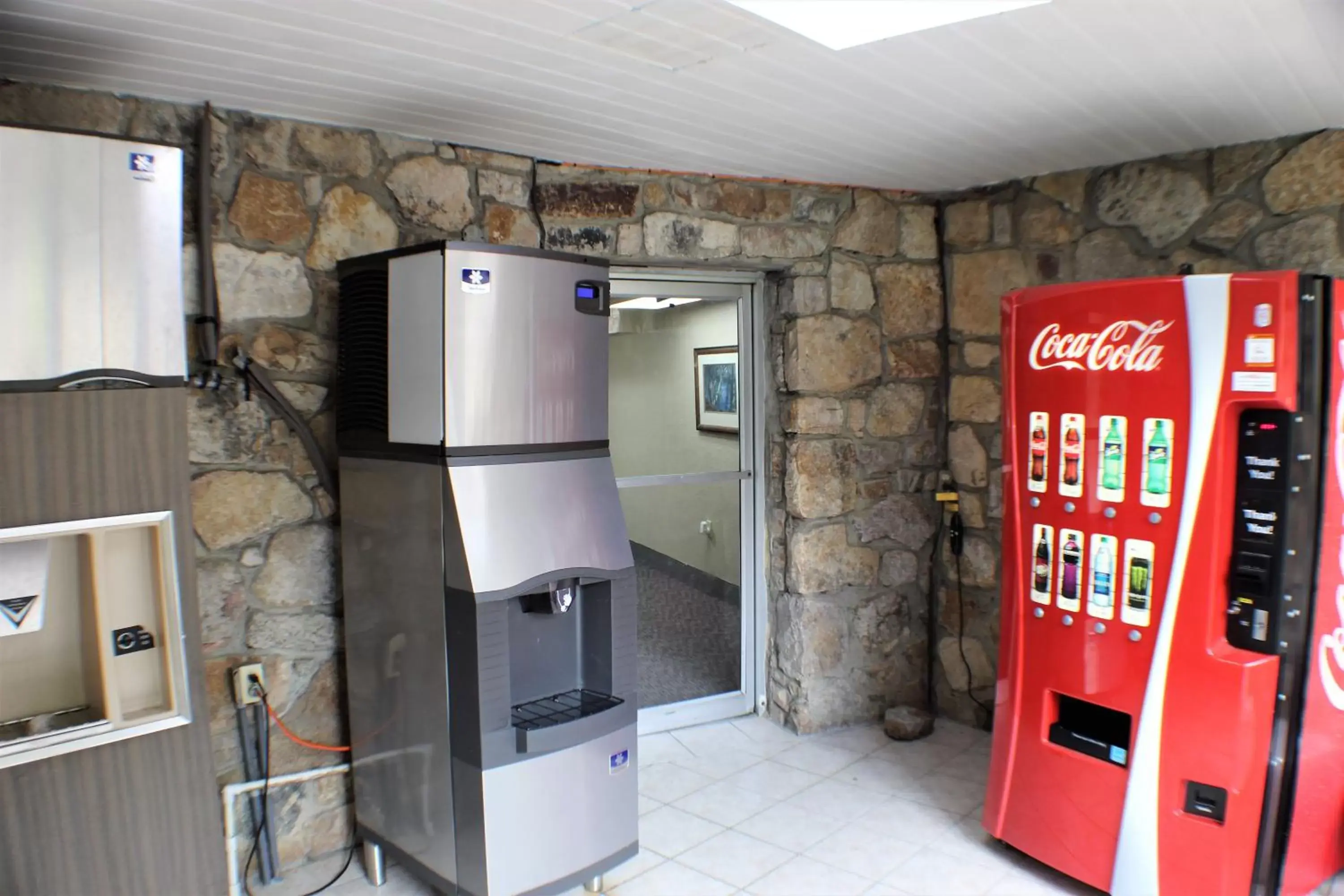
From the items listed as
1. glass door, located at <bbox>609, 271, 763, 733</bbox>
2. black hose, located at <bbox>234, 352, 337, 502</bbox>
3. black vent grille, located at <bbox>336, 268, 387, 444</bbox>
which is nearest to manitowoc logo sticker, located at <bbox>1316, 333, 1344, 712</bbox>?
glass door, located at <bbox>609, 271, 763, 733</bbox>

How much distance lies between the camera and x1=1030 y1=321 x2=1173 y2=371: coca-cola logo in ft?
6.83

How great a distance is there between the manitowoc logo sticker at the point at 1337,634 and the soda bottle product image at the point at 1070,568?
501 mm

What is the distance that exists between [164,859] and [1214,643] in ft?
7.34

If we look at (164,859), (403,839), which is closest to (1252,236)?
(403,839)

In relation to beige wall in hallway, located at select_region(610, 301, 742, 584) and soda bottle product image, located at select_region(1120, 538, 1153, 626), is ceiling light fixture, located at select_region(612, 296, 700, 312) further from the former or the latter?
soda bottle product image, located at select_region(1120, 538, 1153, 626)

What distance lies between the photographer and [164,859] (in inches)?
66.9

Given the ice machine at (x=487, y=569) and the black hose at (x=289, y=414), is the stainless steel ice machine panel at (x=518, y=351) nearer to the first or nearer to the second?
the ice machine at (x=487, y=569)

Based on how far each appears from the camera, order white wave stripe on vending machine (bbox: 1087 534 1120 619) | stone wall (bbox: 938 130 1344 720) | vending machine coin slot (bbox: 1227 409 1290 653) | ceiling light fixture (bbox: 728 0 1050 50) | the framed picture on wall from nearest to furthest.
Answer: ceiling light fixture (bbox: 728 0 1050 50) < vending machine coin slot (bbox: 1227 409 1290 653) < white wave stripe on vending machine (bbox: 1087 534 1120 619) < stone wall (bbox: 938 130 1344 720) < the framed picture on wall

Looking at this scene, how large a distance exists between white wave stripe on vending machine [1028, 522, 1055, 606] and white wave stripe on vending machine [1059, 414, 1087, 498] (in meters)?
0.12

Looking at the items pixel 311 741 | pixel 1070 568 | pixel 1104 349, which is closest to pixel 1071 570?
pixel 1070 568

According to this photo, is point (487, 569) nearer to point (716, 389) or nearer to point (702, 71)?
point (702, 71)

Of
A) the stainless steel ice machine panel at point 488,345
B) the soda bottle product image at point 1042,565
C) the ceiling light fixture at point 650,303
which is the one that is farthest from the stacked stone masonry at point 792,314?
the soda bottle product image at point 1042,565

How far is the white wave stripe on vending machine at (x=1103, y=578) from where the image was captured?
217 cm

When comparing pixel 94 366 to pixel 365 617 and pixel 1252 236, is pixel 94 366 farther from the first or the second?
pixel 1252 236
